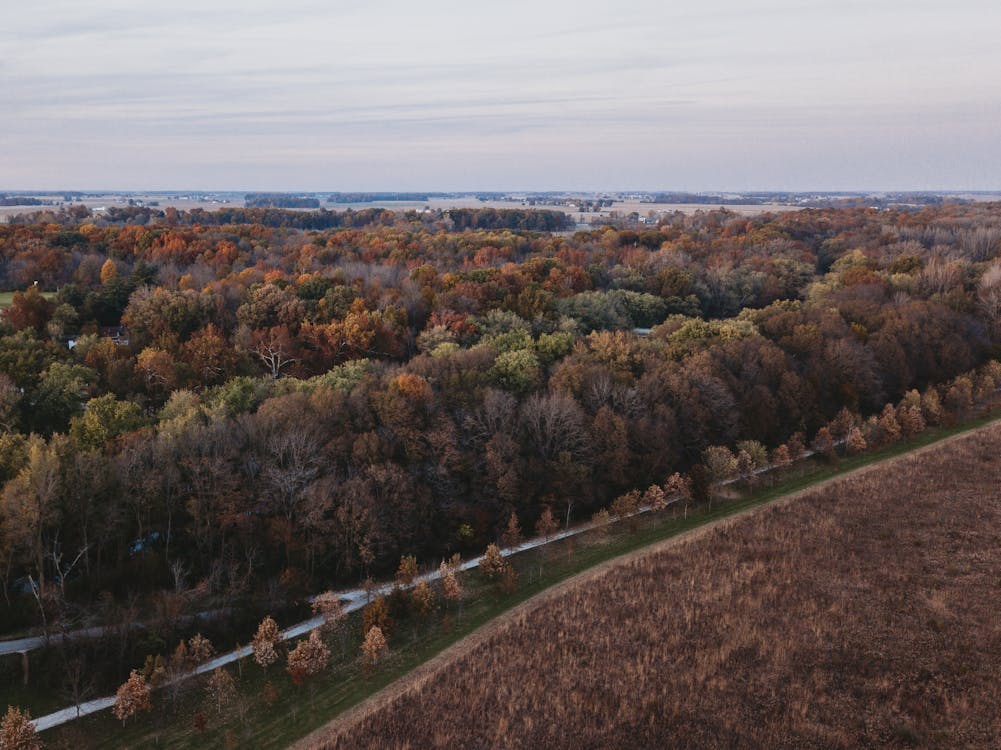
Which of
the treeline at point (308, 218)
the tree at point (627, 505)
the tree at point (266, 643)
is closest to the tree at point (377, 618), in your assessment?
the tree at point (266, 643)

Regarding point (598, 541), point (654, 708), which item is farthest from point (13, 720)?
point (598, 541)

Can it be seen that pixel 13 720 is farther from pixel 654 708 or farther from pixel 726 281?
pixel 726 281

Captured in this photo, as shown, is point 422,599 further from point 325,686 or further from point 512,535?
point 512,535

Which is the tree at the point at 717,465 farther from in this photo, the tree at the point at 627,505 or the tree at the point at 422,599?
the tree at the point at 422,599

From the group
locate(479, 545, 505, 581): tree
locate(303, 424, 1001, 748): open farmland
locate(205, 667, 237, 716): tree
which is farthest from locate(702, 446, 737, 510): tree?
locate(205, 667, 237, 716): tree

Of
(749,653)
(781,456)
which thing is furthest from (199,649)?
(781,456)

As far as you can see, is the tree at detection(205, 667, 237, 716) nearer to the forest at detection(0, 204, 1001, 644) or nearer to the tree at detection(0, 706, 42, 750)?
the forest at detection(0, 204, 1001, 644)

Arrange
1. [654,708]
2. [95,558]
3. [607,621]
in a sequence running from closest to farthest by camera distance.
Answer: [654,708] < [607,621] < [95,558]
